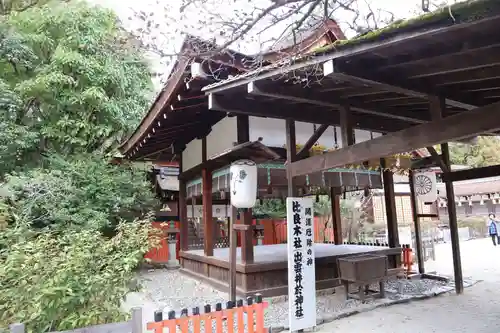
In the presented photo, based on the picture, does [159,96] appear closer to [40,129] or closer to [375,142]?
[375,142]

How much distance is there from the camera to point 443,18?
2.66 metres

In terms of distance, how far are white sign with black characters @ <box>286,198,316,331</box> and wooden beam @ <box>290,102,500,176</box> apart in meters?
0.84

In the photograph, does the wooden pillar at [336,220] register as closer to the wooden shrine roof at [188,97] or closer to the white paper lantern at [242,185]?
the wooden shrine roof at [188,97]

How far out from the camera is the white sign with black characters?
18.0ft

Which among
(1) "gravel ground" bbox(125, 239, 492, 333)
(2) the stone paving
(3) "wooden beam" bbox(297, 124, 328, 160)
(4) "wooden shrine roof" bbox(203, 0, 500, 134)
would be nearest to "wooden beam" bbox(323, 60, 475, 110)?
(4) "wooden shrine roof" bbox(203, 0, 500, 134)

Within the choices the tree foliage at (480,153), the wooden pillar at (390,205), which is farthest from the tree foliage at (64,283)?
the tree foliage at (480,153)

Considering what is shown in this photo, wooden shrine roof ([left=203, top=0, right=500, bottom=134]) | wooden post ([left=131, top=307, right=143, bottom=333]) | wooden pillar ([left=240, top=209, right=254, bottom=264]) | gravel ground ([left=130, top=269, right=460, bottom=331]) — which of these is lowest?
gravel ground ([left=130, top=269, right=460, bottom=331])

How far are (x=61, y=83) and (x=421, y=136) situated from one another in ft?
32.8


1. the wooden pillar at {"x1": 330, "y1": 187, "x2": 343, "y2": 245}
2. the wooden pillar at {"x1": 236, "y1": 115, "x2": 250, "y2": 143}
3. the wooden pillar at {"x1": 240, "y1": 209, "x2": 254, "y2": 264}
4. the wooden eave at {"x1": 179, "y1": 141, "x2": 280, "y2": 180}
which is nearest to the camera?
the wooden eave at {"x1": 179, "y1": 141, "x2": 280, "y2": 180}

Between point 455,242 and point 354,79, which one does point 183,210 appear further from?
point 354,79

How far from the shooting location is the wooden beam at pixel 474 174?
7.16 metres

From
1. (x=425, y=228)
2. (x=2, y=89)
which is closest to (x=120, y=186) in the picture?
(x=2, y=89)

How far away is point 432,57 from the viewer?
3.56 metres

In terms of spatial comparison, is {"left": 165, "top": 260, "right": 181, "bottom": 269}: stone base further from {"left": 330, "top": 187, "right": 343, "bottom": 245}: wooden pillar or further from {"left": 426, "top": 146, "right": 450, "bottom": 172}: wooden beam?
{"left": 426, "top": 146, "right": 450, "bottom": 172}: wooden beam
